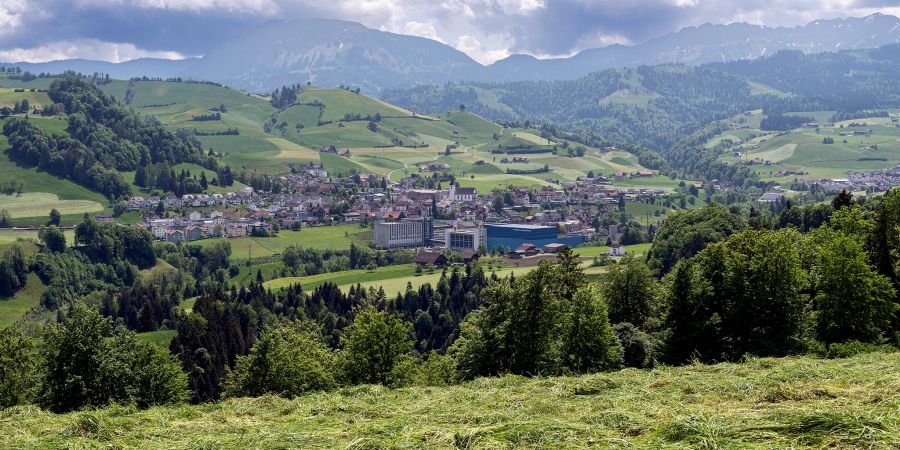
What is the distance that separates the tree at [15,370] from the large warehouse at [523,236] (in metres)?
121

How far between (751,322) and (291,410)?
2183 centimetres

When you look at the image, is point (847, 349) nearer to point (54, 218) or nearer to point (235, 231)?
point (235, 231)

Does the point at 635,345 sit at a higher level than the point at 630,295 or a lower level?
lower

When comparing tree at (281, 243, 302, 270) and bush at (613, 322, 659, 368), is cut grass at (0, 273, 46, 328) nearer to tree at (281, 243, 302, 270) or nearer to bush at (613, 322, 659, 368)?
tree at (281, 243, 302, 270)

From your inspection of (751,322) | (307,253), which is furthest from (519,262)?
(751,322)

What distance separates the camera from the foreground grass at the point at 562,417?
13336 mm

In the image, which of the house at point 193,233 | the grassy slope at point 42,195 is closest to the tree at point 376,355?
the house at point 193,233

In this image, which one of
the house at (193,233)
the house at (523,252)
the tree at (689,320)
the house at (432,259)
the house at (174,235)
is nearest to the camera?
the tree at (689,320)

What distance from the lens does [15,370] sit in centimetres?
4172

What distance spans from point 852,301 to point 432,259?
101 metres

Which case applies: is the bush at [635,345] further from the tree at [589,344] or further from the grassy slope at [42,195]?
the grassy slope at [42,195]

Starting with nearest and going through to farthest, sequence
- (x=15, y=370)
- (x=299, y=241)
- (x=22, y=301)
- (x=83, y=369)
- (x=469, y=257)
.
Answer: (x=83, y=369)
(x=15, y=370)
(x=22, y=301)
(x=469, y=257)
(x=299, y=241)

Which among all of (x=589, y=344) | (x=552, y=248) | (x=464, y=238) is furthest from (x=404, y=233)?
(x=589, y=344)

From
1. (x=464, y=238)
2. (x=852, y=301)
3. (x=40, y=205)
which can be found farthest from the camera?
(x=40, y=205)
